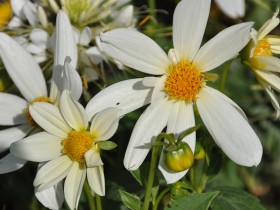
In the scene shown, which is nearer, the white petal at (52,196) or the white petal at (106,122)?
the white petal at (106,122)

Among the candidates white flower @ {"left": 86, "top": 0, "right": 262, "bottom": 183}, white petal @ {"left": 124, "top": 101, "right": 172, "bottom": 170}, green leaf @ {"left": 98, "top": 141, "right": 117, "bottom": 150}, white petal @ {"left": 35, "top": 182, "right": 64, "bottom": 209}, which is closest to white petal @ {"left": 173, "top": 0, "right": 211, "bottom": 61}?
white flower @ {"left": 86, "top": 0, "right": 262, "bottom": 183}

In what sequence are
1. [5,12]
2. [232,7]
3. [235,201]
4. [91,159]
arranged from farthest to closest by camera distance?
[5,12] < [232,7] < [235,201] < [91,159]

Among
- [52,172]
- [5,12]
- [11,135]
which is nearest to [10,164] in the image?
[11,135]

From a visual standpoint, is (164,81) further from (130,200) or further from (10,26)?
(10,26)

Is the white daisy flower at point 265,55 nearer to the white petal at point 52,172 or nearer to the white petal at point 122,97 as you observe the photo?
the white petal at point 122,97

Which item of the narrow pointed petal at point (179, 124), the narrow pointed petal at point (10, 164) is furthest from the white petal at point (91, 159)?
the narrow pointed petal at point (10, 164)

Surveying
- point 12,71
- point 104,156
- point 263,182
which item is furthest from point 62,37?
point 263,182

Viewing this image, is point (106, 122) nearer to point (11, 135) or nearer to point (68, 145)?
point (68, 145)
